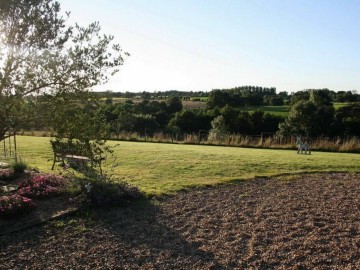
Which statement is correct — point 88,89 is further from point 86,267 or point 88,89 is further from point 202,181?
point 86,267

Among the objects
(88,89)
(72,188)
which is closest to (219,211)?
(72,188)

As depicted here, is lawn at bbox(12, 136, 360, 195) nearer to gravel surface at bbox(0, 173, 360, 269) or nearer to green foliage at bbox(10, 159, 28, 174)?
green foliage at bbox(10, 159, 28, 174)

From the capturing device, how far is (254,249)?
6543mm

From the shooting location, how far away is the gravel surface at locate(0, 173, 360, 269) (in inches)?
242

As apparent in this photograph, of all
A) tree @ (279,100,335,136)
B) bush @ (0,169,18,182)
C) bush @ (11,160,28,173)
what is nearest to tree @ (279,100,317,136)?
tree @ (279,100,335,136)

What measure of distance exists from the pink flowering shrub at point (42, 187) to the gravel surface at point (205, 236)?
5.93 ft

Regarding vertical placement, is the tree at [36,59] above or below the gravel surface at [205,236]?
above

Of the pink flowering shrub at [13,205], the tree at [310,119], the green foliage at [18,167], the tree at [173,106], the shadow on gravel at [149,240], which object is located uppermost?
the tree at [173,106]

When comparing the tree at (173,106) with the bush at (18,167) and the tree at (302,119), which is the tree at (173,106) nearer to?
the tree at (302,119)

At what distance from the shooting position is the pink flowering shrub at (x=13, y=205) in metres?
8.53

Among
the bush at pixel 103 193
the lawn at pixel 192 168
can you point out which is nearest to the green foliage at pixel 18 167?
the lawn at pixel 192 168

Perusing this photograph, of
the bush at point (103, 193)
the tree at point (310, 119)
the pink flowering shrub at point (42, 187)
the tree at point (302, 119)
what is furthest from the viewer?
the tree at point (302, 119)

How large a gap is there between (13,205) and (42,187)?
5.84 feet

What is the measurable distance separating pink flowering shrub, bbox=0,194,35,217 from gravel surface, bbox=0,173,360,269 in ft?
2.91
